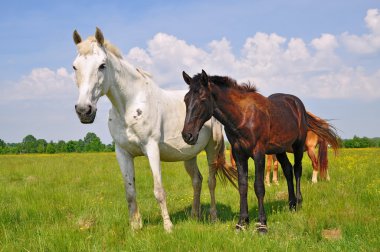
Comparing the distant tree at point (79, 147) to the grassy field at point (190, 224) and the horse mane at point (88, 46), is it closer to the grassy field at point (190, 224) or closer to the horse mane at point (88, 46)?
the grassy field at point (190, 224)

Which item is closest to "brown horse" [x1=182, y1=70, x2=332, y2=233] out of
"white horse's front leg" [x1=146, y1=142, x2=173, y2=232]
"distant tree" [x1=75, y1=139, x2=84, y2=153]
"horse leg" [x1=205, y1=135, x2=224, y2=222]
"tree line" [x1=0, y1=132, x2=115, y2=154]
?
"white horse's front leg" [x1=146, y1=142, x2=173, y2=232]

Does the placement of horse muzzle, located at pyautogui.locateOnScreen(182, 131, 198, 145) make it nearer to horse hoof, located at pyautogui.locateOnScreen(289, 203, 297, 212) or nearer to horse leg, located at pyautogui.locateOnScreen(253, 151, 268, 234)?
horse leg, located at pyautogui.locateOnScreen(253, 151, 268, 234)

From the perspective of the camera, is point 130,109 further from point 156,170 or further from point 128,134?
point 156,170

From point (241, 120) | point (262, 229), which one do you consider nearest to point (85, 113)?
point (241, 120)

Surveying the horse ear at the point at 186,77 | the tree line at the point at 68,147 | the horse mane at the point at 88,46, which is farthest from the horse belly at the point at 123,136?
the tree line at the point at 68,147

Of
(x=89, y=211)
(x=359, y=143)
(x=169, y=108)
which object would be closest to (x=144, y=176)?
(x=89, y=211)

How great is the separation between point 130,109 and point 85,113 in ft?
3.24

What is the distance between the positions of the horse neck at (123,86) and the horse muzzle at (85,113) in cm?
80

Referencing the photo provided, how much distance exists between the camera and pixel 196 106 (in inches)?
186

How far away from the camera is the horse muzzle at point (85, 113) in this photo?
407 centimetres

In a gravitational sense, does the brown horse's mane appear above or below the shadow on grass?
above

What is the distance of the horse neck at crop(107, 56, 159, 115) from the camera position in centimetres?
491

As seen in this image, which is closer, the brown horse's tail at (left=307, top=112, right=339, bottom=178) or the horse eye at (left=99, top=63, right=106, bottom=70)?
the horse eye at (left=99, top=63, right=106, bottom=70)

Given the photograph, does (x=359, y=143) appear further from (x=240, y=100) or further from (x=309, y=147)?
(x=240, y=100)
